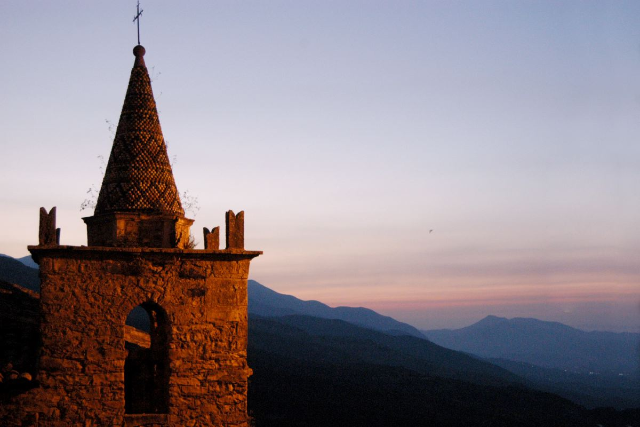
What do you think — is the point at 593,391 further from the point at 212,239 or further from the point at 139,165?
the point at 139,165

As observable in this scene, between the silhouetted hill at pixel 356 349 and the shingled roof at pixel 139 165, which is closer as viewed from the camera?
the shingled roof at pixel 139 165

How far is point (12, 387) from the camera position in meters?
8.49

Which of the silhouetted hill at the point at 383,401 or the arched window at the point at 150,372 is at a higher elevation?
the arched window at the point at 150,372

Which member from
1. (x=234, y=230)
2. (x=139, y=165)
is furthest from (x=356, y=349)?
(x=139, y=165)

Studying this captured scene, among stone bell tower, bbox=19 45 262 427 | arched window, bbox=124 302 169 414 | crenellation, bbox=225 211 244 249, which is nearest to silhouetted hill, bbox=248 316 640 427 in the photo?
arched window, bbox=124 302 169 414

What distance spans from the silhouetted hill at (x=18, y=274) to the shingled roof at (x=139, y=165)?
51.6m

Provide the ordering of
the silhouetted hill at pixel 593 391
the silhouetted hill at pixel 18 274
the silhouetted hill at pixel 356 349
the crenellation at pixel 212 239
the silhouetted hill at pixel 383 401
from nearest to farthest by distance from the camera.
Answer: the crenellation at pixel 212 239 → the silhouetted hill at pixel 383 401 → the silhouetted hill at pixel 18 274 → the silhouetted hill at pixel 356 349 → the silhouetted hill at pixel 593 391

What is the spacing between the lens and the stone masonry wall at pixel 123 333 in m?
8.75

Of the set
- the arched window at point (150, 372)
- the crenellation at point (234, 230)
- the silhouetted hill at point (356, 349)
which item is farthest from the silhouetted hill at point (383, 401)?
the crenellation at point (234, 230)

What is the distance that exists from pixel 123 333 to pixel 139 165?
2.46 meters

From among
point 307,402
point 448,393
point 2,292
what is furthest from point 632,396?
point 2,292

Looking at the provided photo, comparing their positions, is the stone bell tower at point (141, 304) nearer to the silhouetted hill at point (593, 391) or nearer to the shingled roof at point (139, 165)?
the shingled roof at point (139, 165)

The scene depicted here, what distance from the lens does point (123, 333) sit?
9.09 meters

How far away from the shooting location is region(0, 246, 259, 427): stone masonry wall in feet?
28.7
